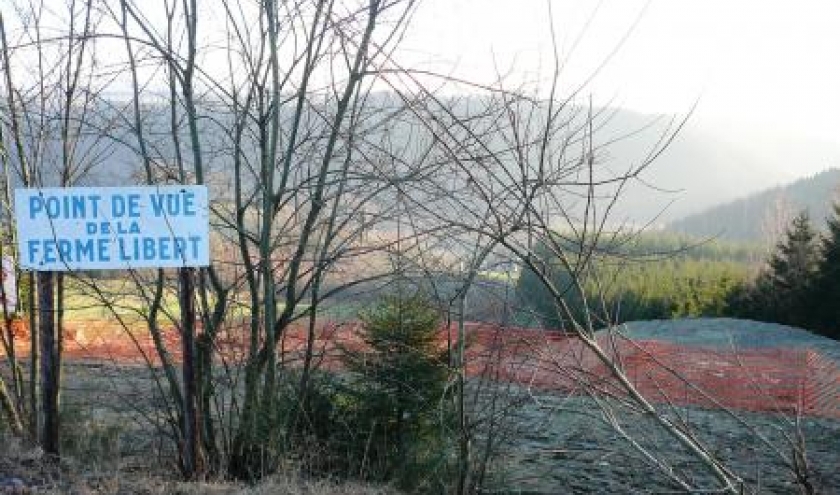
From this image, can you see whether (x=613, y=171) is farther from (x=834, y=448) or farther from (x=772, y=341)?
(x=772, y=341)

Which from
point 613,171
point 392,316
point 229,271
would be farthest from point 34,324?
point 613,171

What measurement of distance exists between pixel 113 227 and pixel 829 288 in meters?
22.3

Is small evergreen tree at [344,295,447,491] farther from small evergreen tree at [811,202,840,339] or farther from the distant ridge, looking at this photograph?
the distant ridge

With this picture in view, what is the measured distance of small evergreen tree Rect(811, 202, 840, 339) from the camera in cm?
2335

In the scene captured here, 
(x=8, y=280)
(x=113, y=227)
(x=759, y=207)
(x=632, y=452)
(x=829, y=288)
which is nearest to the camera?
(x=113, y=227)

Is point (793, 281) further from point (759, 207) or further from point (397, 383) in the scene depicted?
point (759, 207)

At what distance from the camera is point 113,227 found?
215 inches

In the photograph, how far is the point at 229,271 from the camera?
622cm

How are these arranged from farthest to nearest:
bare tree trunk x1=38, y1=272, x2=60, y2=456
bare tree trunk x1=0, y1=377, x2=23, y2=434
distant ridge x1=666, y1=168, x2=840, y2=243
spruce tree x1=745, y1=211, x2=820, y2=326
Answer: distant ridge x1=666, y1=168, x2=840, y2=243 → spruce tree x1=745, y1=211, x2=820, y2=326 → bare tree trunk x1=0, y1=377, x2=23, y2=434 → bare tree trunk x1=38, y1=272, x2=60, y2=456

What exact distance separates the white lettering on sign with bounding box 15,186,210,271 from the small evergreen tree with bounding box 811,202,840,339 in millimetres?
20825

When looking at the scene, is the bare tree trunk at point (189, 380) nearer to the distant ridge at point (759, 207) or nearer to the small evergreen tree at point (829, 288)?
the small evergreen tree at point (829, 288)

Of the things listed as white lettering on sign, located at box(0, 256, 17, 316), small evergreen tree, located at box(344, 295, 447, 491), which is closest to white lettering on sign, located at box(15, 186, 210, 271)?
white lettering on sign, located at box(0, 256, 17, 316)

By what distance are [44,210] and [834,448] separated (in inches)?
363

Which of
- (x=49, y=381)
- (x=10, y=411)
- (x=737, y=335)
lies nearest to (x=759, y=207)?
(x=737, y=335)
